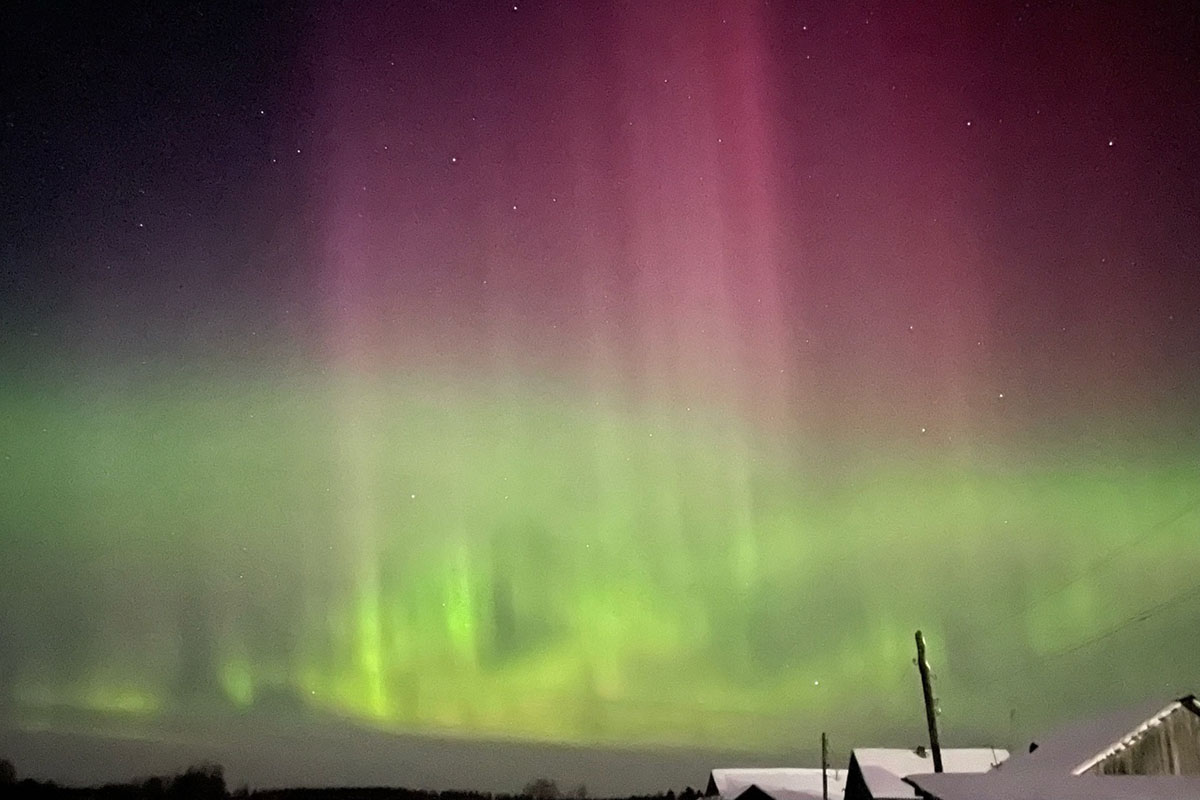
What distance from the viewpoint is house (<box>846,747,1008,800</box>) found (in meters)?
36.7

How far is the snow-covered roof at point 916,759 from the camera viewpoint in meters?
44.5

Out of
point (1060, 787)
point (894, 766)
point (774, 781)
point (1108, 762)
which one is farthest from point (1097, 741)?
point (774, 781)

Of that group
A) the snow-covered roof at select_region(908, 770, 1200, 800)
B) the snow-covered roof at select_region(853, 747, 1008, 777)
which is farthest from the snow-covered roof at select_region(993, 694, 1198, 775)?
the snow-covered roof at select_region(853, 747, 1008, 777)

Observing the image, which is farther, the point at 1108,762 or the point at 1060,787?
the point at 1108,762

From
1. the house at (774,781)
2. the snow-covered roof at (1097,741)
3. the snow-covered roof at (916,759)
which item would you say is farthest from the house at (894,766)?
the house at (774,781)

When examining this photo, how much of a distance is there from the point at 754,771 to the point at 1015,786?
133 feet

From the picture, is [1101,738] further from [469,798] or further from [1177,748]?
[469,798]

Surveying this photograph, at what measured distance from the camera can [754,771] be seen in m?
61.5

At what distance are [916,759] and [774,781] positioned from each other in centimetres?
1396

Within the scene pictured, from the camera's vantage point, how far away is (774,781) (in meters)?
58.9

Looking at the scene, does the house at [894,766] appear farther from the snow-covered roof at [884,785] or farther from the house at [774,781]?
the house at [774,781]

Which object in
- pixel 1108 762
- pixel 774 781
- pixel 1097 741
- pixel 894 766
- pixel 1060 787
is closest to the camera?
pixel 1060 787

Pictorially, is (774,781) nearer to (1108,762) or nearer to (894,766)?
(894,766)

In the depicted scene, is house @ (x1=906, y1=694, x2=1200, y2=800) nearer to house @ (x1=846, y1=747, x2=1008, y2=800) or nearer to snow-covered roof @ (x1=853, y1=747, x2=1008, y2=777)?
house @ (x1=846, y1=747, x2=1008, y2=800)
